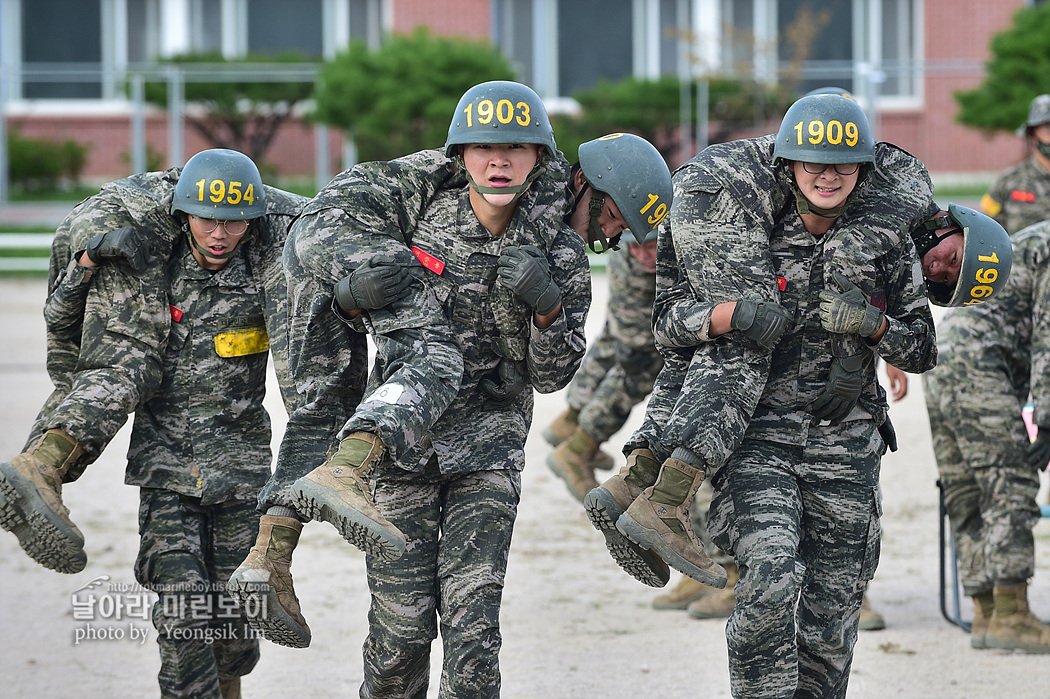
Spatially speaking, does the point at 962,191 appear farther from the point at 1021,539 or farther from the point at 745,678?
the point at 745,678

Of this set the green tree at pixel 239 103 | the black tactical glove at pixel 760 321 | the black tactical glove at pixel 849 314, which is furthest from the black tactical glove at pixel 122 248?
the green tree at pixel 239 103

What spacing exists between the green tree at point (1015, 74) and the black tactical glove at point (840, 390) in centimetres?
1560

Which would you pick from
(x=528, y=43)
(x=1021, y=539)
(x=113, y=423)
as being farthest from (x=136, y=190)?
(x=528, y=43)

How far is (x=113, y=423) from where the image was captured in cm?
555

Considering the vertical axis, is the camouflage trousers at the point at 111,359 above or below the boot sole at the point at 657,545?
above

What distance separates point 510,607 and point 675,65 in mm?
18219

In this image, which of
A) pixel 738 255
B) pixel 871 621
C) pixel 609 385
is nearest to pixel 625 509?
pixel 738 255

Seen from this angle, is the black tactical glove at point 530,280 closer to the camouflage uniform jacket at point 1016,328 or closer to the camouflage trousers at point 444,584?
the camouflage trousers at point 444,584

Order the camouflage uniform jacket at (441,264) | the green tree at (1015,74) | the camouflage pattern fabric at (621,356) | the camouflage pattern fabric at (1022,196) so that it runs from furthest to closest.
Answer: the green tree at (1015,74) < the camouflage pattern fabric at (1022,196) < the camouflage pattern fabric at (621,356) < the camouflage uniform jacket at (441,264)

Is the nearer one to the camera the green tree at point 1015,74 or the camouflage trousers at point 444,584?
the camouflage trousers at point 444,584

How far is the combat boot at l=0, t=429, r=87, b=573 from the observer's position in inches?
205

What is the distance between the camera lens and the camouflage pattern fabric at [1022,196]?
997 cm

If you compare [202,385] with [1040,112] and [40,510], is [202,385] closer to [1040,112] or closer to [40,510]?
[40,510]

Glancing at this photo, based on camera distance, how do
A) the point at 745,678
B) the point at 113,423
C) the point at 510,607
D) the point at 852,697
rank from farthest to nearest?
the point at 510,607, the point at 852,697, the point at 113,423, the point at 745,678
